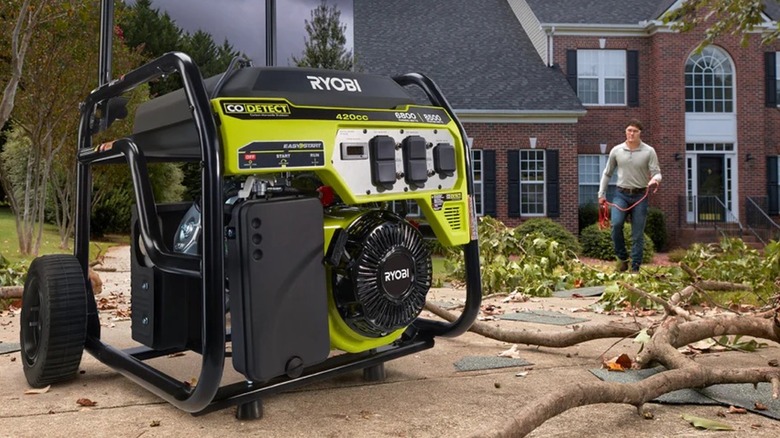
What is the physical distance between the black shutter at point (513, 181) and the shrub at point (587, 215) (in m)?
1.69

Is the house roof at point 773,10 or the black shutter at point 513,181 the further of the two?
the house roof at point 773,10

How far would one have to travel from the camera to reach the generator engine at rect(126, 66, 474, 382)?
2141mm

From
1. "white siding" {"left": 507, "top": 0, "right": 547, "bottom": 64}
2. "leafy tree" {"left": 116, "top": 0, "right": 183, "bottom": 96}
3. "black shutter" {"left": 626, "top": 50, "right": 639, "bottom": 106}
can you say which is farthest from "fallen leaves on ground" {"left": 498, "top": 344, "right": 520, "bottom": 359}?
"leafy tree" {"left": 116, "top": 0, "right": 183, "bottom": 96}

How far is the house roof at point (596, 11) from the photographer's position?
1917 centimetres

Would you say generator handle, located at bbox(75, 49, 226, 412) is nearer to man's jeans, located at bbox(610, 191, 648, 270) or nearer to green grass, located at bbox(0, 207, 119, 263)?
man's jeans, located at bbox(610, 191, 648, 270)

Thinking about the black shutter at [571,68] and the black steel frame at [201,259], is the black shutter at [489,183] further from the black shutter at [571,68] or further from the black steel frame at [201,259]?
the black steel frame at [201,259]

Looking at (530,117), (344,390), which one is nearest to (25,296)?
(344,390)

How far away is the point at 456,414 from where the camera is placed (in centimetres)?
247

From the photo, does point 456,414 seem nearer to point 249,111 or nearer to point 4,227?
point 249,111

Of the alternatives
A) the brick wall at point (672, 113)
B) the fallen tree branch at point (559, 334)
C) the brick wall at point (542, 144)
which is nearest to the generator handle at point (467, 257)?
the fallen tree branch at point (559, 334)

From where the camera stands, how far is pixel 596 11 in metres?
19.6

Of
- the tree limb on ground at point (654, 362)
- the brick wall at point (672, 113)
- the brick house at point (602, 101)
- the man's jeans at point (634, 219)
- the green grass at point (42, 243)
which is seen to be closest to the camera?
the tree limb on ground at point (654, 362)

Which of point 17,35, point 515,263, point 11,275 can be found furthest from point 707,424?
point 17,35

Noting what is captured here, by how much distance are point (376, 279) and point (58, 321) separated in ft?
4.38
